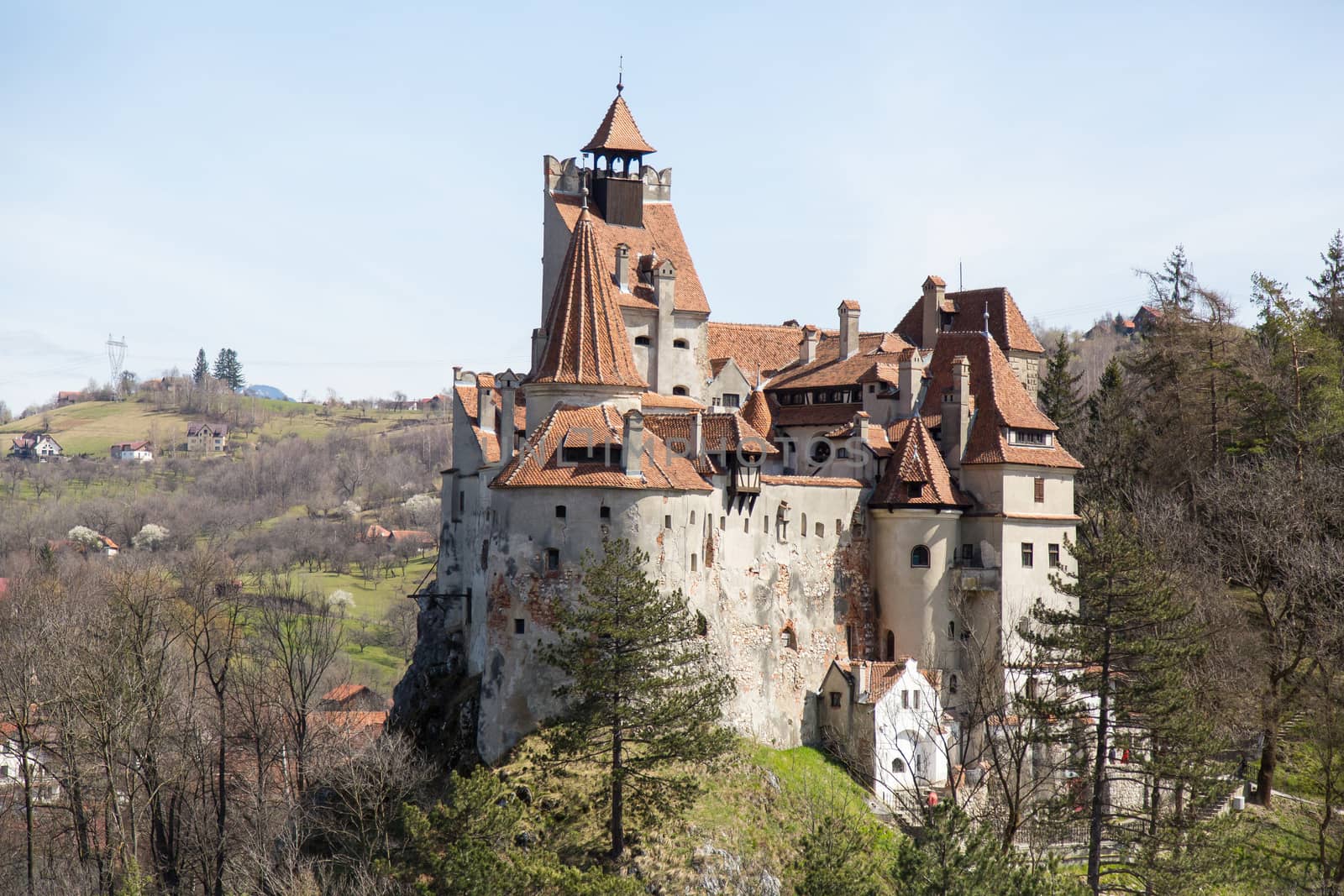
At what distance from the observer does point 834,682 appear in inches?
2633

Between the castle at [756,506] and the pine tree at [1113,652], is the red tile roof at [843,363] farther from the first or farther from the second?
the pine tree at [1113,652]

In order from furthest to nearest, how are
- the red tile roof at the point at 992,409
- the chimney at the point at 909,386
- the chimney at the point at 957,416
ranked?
1. the chimney at the point at 909,386
2. the chimney at the point at 957,416
3. the red tile roof at the point at 992,409

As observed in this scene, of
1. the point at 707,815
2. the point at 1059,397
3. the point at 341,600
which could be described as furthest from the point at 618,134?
the point at 341,600

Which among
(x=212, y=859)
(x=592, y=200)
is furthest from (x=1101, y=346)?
(x=212, y=859)

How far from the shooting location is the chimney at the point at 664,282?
76625 millimetres

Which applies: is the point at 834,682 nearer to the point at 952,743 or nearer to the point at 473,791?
the point at 952,743

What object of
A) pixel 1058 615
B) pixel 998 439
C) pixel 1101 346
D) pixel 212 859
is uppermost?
pixel 1101 346

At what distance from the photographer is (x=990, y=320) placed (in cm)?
8200

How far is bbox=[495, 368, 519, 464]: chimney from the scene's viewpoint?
212 feet

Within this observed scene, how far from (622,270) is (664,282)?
7.86 ft

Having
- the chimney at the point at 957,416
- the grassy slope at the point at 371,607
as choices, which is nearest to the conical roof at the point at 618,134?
the chimney at the point at 957,416

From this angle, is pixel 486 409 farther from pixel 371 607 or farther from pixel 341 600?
pixel 371 607

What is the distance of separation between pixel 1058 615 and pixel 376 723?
50382 millimetres

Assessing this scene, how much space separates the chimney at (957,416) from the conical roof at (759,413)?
31.6ft
